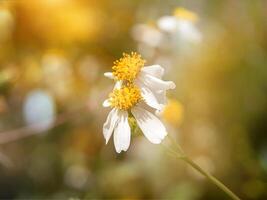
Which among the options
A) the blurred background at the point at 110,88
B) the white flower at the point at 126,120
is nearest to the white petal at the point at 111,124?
the white flower at the point at 126,120

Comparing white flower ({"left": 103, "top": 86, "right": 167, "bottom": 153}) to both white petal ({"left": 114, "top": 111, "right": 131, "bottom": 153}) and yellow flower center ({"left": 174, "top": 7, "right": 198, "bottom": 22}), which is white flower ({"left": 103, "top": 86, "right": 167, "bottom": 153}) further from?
yellow flower center ({"left": 174, "top": 7, "right": 198, "bottom": 22})

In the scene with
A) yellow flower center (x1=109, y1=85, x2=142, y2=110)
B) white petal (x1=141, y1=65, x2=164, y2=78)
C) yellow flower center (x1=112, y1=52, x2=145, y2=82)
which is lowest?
yellow flower center (x1=109, y1=85, x2=142, y2=110)

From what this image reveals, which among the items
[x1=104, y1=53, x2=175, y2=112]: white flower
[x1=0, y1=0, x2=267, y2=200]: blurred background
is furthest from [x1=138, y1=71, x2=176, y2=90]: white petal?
[x1=0, y1=0, x2=267, y2=200]: blurred background

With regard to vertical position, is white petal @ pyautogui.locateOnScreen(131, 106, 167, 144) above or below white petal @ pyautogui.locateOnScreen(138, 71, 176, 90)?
below

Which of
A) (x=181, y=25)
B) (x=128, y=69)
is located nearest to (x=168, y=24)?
(x=181, y=25)

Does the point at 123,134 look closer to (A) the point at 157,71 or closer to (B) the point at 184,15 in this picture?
(A) the point at 157,71

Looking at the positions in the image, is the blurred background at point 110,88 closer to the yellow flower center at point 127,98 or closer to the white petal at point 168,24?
the white petal at point 168,24

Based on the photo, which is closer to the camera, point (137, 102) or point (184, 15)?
point (137, 102)

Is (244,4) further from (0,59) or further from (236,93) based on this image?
(0,59)
